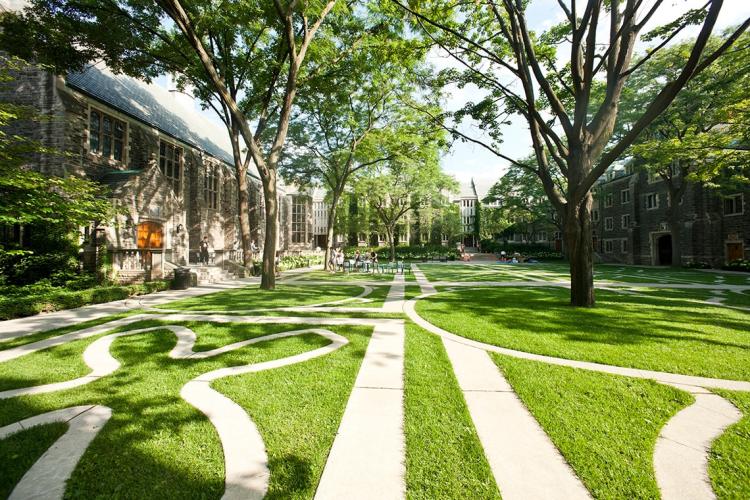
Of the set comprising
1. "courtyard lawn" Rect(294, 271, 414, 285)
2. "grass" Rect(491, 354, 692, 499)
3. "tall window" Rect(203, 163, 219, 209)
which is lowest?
"grass" Rect(491, 354, 692, 499)

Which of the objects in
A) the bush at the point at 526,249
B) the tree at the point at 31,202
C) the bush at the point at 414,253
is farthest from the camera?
the bush at the point at 414,253

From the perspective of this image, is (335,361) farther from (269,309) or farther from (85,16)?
(85,16)

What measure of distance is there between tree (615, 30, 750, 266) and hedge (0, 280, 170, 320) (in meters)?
20.7

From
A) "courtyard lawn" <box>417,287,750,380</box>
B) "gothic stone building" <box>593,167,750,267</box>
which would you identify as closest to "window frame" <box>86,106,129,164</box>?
"courtyard lawn" <box>417,287,750,380</box>

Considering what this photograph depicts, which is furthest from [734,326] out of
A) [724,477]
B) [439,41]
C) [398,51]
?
[398,51]

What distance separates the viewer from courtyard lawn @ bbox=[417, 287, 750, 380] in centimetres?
446

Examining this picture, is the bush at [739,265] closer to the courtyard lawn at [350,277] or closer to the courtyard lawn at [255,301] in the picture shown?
the courtyard lawn at [350,277]

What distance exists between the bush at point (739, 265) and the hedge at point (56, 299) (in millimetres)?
36244

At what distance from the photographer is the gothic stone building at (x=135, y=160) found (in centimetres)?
1326

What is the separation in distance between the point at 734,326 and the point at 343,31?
16.6 metres

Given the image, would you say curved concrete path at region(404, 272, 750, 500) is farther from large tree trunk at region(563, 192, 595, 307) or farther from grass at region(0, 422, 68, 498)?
large tree trunk at region(563, 192, 595, 307)

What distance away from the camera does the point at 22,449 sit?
2.45 metres

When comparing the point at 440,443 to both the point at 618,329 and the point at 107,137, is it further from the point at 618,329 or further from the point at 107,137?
the point at 107,137

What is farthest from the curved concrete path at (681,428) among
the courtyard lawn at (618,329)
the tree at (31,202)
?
the tree at (31,202)
